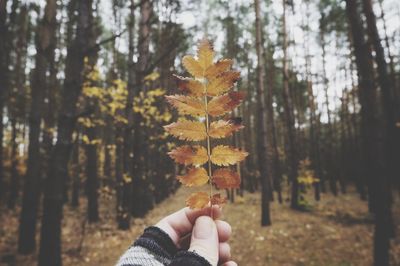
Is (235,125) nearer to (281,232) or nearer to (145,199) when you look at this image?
(281,232)

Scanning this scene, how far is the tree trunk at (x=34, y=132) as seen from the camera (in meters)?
6.84

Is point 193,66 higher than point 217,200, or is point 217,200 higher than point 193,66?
point 193,66

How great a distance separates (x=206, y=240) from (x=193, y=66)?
52 cm

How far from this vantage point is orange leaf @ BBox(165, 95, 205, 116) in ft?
3.04

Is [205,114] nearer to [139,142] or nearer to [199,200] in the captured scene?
[199,200]

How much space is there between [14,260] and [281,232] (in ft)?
22.2

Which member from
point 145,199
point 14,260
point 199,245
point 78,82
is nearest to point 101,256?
point 14,260

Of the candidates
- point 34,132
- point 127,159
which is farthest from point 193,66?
point 127,159

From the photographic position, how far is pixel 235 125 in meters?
0.96

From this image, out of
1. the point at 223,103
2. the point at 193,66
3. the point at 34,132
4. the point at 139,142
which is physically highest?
the point at 34,132

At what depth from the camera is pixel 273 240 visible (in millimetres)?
8422

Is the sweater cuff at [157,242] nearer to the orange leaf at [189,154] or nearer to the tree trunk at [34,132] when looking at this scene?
the orange leaf at [189,154]

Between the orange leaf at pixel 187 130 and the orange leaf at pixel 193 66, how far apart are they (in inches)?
5.7

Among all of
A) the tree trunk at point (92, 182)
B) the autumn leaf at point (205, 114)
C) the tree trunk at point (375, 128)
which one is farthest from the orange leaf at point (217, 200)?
the tree trunk at point (92, 182)
